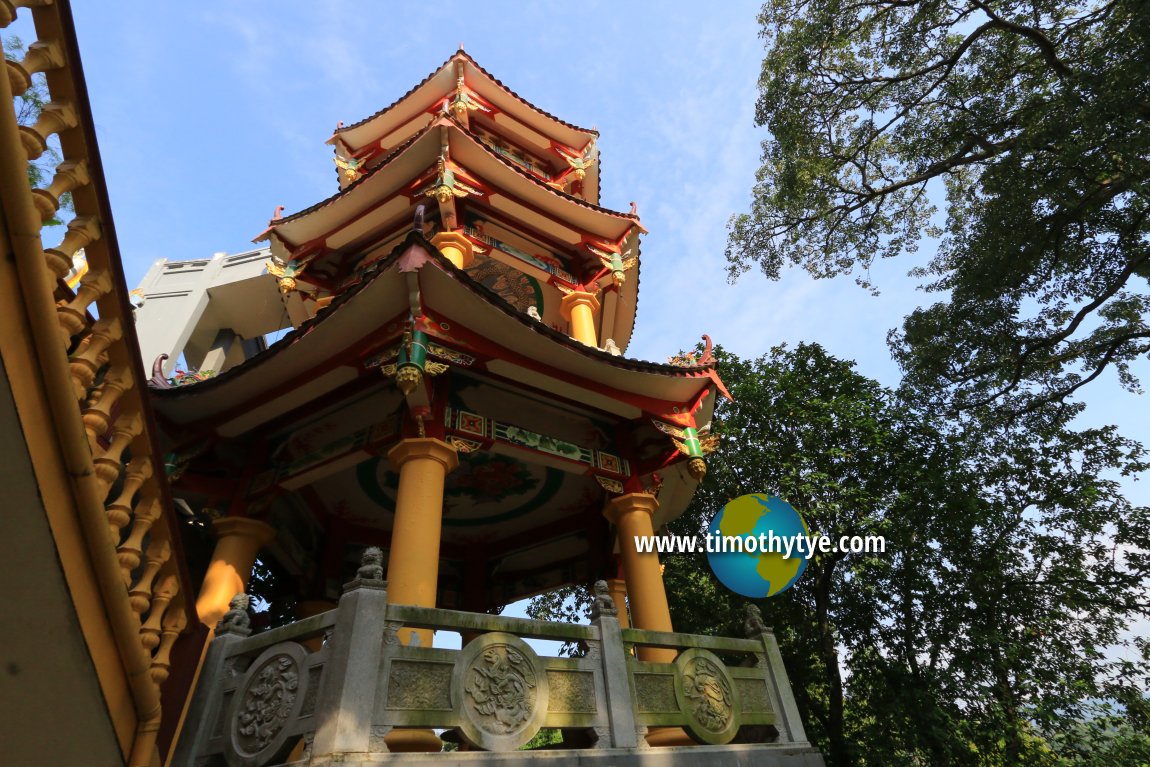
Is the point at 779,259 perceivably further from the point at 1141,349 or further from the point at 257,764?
the point at 257,764

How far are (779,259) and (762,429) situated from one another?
3.95 m

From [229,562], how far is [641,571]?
490 cm

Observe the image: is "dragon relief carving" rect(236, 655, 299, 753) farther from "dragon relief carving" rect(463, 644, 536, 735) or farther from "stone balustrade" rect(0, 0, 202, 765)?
"dragon relief carving" rect(463, 644, 536, 735)

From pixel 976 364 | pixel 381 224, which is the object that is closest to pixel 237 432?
pixel 381 224

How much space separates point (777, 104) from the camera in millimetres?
12805

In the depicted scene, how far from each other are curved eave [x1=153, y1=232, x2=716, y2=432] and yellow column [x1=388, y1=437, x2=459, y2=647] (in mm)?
1348

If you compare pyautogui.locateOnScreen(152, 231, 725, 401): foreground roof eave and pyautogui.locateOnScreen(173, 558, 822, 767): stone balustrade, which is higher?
pyautogui.locateOnScreen(152, 231, 725, 401): foreground roof eave

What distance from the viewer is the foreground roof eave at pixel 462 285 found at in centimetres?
698

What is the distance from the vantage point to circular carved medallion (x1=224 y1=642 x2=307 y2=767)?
14.9ft

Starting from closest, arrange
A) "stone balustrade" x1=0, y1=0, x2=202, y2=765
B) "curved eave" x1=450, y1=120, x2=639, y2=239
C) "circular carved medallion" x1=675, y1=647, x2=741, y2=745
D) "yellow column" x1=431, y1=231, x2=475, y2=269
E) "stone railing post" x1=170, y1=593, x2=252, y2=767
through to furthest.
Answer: "stone balustrade" x1=0, y1=0, x2=202, y2=765
"stone railing post" x1=170, y1=593, x2=252, y2=767
"circular carved medallion" x1=675, y1=647, x2=741, y2=745
"yellow column" x1=431, y1=231, x2=475, y2=269
"curved eave" x1=450, y1=120, x2=639, y2=239

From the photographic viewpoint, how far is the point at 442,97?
602 inches

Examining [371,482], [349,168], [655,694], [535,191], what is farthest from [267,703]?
[349,168]

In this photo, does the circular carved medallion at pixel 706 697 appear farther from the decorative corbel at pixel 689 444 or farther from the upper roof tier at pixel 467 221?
the upper roof tier at pixel 467 221

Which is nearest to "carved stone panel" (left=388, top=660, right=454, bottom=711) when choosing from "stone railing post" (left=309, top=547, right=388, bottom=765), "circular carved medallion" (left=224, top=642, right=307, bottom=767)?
"stone railing post" (left=309, top=547, right=388, bottom=765)
